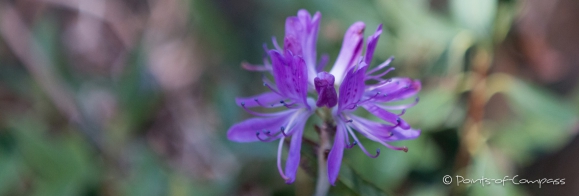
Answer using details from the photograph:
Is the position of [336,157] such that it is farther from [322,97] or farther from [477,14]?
[477,14]

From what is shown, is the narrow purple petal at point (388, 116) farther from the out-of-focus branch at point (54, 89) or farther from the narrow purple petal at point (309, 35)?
the out-of-focus branch at point (54, 89)

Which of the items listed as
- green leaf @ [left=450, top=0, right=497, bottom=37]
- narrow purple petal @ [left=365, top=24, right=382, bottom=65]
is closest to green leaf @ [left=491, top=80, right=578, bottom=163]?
green leaf @ [left=450, top=0, right=497, bottom=37]

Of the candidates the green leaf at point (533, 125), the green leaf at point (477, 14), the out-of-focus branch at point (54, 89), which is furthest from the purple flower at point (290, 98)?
the out-of-focus branch at point (54, 89)

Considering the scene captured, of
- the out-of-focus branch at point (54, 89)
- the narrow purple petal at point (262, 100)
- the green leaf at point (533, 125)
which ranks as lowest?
the narrow purple petal at point (262, 100)

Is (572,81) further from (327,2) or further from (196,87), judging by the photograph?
(196,87)

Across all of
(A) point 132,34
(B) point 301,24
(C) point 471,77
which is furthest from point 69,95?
(C) point 471,77

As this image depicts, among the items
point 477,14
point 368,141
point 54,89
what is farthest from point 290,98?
point 54,89
